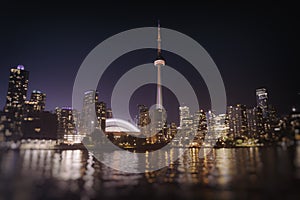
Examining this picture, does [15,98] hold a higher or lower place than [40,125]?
higher

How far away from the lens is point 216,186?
1505 centimetres

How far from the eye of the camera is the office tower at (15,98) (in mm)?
165625

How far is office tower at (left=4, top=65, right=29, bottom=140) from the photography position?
166m

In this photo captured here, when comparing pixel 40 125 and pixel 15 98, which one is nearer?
pixel 40 125

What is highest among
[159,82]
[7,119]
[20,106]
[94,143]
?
[159,82]

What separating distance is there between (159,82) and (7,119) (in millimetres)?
107179

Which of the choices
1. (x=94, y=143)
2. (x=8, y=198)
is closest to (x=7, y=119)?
(x=94, y=143)

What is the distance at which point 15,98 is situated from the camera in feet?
626

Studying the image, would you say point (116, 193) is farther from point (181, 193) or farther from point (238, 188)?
point (238, 188)

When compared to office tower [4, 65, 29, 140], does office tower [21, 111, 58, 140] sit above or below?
below

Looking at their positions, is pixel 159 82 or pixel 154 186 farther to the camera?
pixel 159 82

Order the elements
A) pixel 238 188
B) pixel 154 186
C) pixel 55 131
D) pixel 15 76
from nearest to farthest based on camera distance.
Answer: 1. pixel 238 188
2. pixel 154 186
3. pixel 55 131
4. pixel 15 76

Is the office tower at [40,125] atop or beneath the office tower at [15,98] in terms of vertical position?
beneath

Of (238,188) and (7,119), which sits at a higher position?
(7,119)
